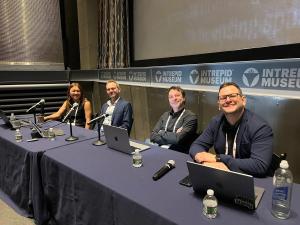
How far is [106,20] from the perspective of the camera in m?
3.97

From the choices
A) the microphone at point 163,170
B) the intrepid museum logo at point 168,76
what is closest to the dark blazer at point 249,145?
the microphone at point 163,170

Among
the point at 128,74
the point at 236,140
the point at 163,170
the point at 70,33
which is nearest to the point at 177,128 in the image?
the point at 236,140

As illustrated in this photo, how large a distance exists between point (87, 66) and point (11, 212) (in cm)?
311

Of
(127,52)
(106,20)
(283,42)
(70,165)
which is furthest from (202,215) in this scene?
(106,20)

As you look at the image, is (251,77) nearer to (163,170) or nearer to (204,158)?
(204,158)

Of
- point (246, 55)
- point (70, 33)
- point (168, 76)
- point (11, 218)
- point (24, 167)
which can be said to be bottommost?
point (11, 218)

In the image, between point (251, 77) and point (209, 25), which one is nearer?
point (251, 77)

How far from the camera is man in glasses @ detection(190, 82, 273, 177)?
1.30 m

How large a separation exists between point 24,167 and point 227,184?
A: 1520mm

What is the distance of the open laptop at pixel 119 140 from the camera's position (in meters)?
1.63

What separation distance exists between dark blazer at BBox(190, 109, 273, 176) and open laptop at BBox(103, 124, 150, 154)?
1.38 feet

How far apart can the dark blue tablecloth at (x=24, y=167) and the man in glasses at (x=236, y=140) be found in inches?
43.1

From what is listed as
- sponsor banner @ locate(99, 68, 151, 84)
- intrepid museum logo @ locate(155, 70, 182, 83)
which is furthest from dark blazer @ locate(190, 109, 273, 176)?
sponsor banner @ locate(99, 68, 151, 84)

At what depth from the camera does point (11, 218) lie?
1.93m
